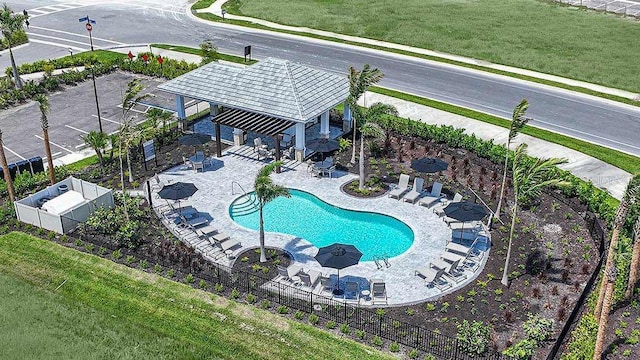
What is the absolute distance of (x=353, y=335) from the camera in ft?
87.2

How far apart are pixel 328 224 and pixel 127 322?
12239 millimetres

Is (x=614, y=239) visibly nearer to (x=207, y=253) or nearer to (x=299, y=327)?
(x=299, y=327)

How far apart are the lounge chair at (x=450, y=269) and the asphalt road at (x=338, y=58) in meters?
20.5

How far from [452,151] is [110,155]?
74.2 ft

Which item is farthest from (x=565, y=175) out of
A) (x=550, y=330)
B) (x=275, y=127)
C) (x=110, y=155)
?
(x=110, y=155)

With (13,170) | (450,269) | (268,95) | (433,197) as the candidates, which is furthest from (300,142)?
(13,170)

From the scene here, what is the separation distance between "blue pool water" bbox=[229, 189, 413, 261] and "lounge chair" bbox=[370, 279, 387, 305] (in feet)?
10.8

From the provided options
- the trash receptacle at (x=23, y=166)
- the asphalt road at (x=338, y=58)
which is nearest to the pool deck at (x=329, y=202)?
the trash receptacle at (x=23, y=166)

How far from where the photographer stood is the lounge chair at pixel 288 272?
29.8m

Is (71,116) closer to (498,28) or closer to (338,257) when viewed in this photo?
(338,257)

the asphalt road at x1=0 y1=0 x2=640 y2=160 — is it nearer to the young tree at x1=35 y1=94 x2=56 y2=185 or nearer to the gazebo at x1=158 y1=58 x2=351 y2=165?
the gazebo at x1=158 y1=58 x2=351 y2=165

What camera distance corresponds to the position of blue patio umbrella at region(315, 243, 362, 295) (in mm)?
28188

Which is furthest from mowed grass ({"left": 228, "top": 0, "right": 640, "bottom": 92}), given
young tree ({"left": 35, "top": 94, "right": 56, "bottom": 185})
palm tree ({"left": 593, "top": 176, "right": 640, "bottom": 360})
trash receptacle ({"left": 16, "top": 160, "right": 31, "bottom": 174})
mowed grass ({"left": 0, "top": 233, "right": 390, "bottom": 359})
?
mowed grass ({"left": 0, "top": 233, "right": 390, "bottom": 359})

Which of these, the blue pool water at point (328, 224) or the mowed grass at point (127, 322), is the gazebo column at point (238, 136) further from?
the mowed grass at point (127, 322)
